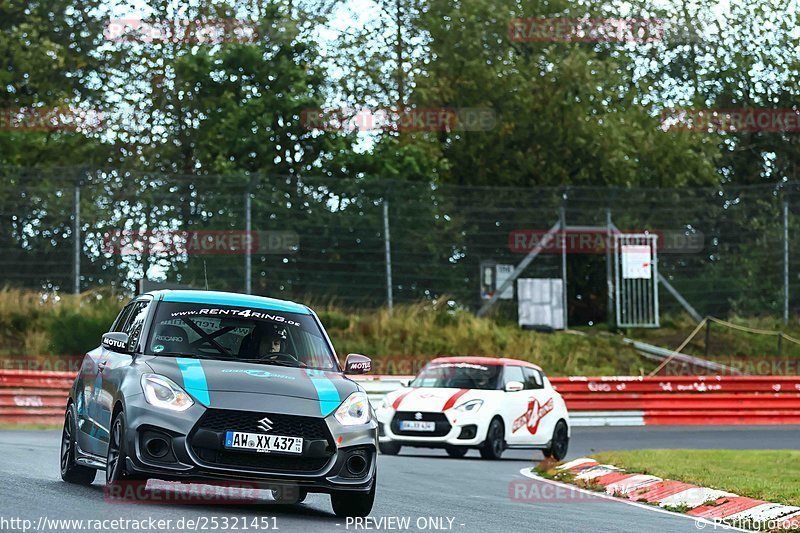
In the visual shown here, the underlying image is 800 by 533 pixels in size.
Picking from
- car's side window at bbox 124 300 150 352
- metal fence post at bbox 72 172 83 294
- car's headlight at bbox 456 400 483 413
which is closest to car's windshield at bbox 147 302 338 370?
car's side window at bbox 124 300 150 352

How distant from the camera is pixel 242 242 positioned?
2967cm

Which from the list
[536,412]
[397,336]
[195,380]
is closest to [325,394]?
[195,380]

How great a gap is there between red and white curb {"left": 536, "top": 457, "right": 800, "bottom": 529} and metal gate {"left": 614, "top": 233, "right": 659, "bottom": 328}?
55.4 feet

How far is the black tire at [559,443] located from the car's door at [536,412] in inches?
5.2

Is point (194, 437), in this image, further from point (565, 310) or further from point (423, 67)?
point (423, 67)

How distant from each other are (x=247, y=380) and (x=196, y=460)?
2.46 ft

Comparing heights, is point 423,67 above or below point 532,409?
above

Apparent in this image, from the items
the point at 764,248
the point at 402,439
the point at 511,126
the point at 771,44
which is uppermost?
the point at 771,44

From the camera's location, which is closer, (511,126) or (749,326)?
(749,326)

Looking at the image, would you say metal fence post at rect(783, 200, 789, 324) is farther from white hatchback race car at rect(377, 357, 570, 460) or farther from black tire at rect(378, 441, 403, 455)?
black tire at rect(378, 441, 403, 455)

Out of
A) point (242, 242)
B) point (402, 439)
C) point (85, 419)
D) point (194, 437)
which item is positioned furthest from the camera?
point (242, 242)

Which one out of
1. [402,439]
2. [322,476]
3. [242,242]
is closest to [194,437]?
[322,476]

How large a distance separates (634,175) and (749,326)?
7.88 metres

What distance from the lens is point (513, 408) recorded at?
2194 cm
